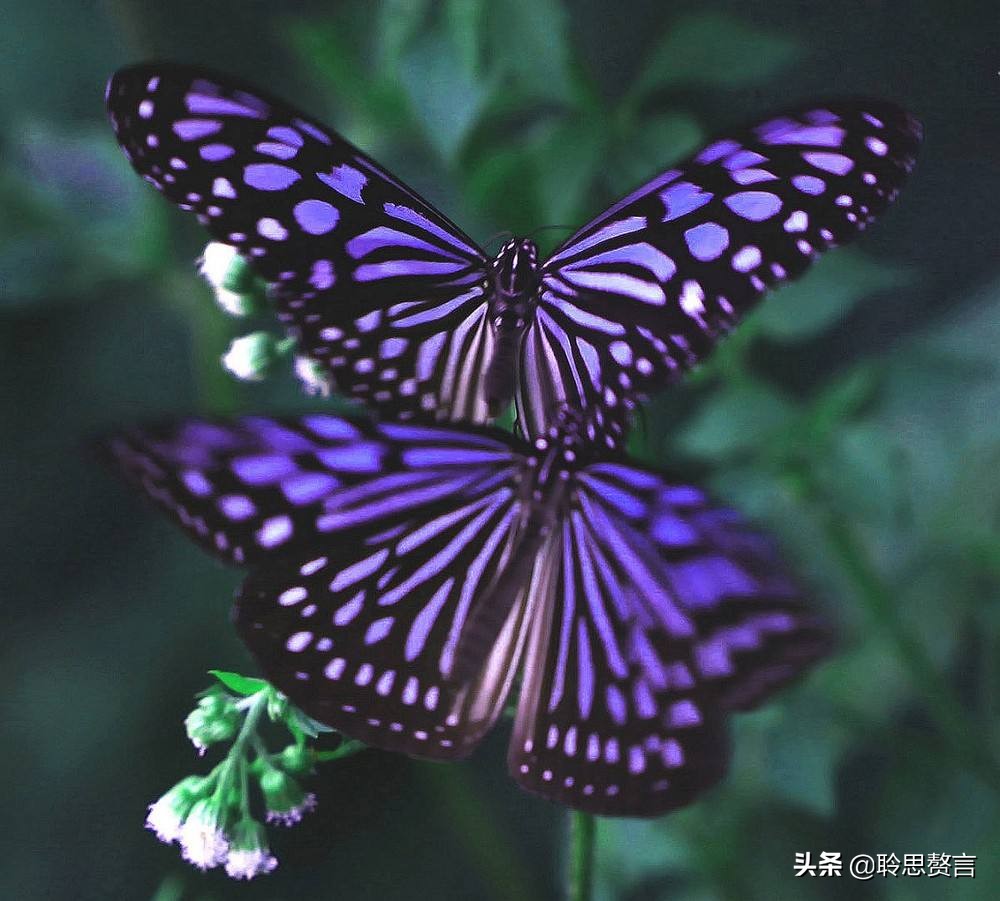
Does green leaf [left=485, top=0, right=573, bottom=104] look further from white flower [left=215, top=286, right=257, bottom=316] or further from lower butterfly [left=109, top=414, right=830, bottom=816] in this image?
lower butterfly [left=109, top=414, right=830, bottom=816]

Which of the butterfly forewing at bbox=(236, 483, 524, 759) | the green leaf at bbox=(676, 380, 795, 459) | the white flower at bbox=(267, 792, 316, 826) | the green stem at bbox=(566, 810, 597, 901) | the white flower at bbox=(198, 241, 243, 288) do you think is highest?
the green leaf at bbox=(676, 380, 795, 459)

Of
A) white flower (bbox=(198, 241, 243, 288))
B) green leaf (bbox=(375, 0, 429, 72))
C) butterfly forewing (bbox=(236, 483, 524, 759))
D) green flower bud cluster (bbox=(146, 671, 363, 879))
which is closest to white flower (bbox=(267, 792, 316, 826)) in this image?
green flower bud cluster (bbox=(146, 671, 363, 879))

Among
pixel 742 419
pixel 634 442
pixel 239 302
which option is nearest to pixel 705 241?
pixel 634 442

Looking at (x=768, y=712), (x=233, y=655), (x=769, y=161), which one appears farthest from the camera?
(x=233, y=655)

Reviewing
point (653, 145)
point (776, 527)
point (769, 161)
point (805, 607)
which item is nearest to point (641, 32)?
point (653, 145)

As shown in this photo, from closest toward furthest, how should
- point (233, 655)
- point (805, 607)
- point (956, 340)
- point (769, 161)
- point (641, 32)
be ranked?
1. point (805, 607)
2. point (769, 161)
3. point (956, 340)
4. point (641, 32)
5. point (233, 655)

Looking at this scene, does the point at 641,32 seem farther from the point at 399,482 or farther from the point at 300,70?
the point at 399,482
